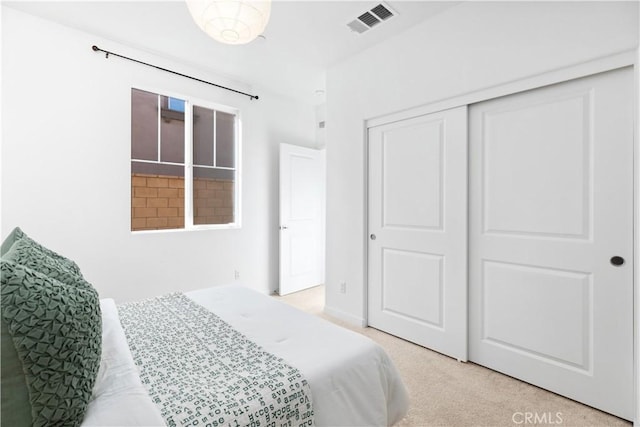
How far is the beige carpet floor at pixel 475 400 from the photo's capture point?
169cm

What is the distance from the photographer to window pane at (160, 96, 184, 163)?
3252 millimetres

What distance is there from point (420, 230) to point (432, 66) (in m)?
1.31

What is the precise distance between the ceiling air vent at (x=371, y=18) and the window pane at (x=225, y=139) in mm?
1831

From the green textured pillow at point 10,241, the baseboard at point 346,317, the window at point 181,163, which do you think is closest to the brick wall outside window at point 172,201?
the window at point 181,163

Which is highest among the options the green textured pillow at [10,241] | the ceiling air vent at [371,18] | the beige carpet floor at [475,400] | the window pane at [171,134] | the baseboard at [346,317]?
the ceiling air vent at [371,18]

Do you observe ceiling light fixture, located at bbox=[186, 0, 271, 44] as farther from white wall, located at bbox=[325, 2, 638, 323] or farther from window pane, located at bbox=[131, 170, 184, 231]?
window pane, located at bbox=[131, 170, 184, 231]

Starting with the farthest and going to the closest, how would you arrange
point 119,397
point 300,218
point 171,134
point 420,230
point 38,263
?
point 300,218
point 171,134
point 420,230
point 38,263
point 119,397

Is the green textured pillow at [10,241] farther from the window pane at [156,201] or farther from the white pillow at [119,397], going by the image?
the window pane at [156,201]

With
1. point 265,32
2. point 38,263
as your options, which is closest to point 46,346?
point 38,263

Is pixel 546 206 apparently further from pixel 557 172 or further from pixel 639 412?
pixel 639 412

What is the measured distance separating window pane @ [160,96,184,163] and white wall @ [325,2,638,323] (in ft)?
5.29

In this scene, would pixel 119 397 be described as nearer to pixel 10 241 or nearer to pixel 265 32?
pixel 10 241

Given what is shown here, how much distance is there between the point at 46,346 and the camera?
724 millimetres

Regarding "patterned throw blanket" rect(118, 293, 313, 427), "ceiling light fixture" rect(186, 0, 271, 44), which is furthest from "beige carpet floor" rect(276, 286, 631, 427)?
"ceiling light fixture" rect(186, 0, 271, 44)
